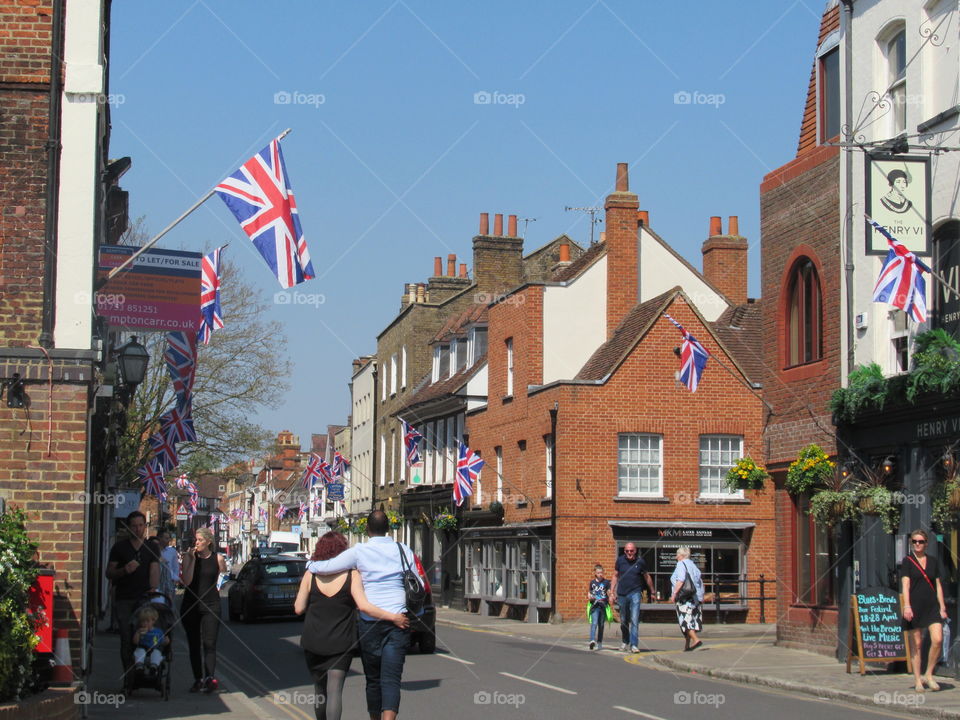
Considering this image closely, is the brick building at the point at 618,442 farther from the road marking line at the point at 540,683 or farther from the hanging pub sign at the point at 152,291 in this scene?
the hanging pub sign at the point at 152,291

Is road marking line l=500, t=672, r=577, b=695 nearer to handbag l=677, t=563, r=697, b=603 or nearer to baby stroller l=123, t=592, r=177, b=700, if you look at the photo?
baby stroller l=123, t=592, r=177, b=700

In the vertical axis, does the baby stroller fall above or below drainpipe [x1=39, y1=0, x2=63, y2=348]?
below

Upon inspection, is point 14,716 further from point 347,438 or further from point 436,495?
point 347,438

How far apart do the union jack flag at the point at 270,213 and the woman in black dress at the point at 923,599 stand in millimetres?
7784

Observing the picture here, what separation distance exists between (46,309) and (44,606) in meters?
3.11

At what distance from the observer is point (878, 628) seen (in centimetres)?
1648

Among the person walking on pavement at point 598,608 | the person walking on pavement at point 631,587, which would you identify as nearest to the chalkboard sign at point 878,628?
the person walking on pavement at point 631,587

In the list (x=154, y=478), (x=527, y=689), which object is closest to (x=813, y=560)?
(x=527, y=689)

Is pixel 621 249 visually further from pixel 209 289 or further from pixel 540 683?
pixel 540 683

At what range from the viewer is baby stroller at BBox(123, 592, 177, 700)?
1409 centimetres

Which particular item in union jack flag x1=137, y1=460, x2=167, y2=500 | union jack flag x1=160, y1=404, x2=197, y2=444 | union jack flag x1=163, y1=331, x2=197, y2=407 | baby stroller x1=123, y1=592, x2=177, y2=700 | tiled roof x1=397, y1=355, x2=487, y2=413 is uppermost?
tiled roof x1=397, y1=355, x2=487, y2=413

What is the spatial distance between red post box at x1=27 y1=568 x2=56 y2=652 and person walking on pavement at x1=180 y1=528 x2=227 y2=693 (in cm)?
308

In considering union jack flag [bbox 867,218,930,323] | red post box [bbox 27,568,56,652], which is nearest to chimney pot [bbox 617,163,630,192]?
union jack flag [bbox 867,218,930,323]

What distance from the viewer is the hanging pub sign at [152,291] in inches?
643
